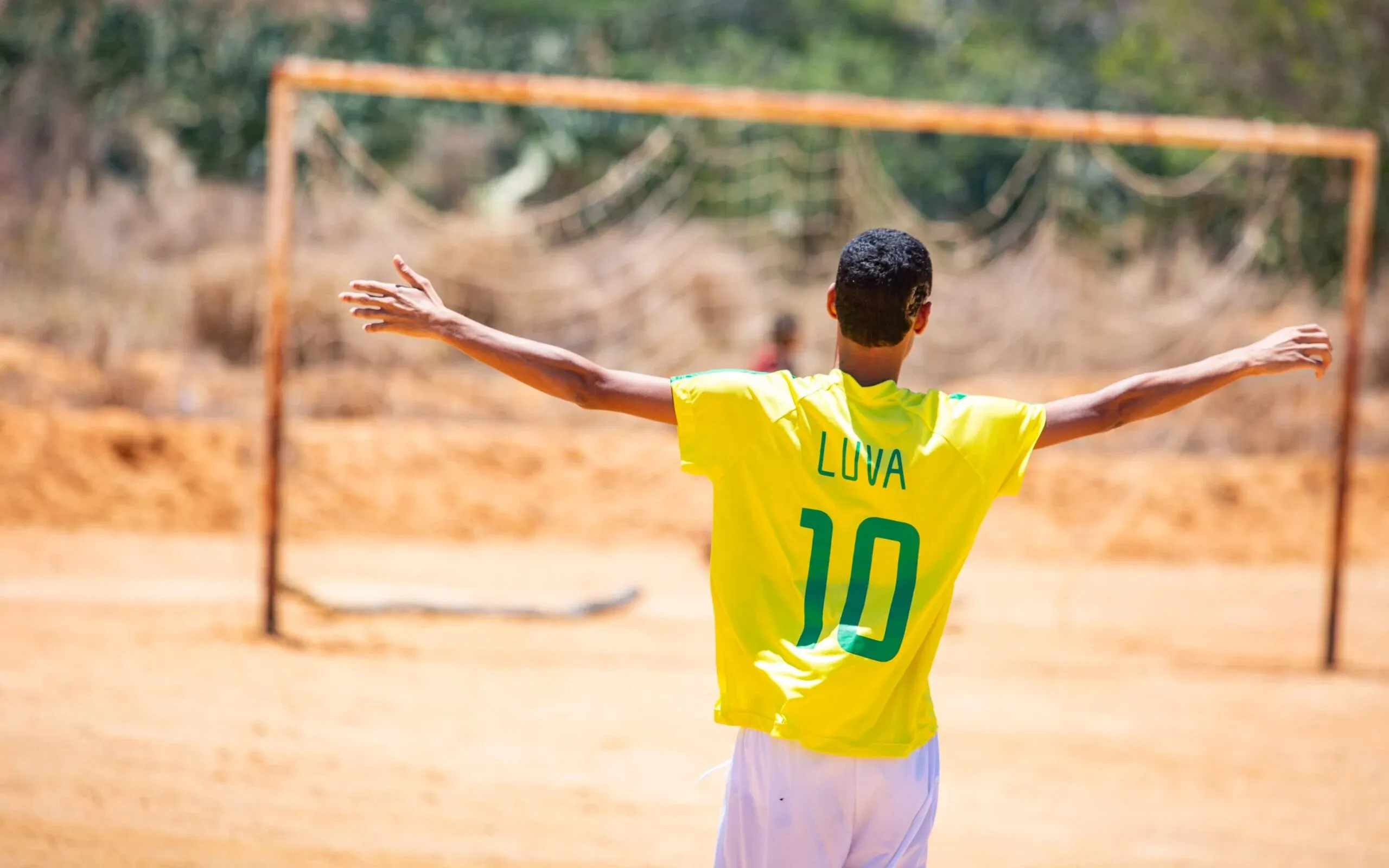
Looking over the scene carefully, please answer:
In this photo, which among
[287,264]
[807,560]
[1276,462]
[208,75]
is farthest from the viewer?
[208,75]

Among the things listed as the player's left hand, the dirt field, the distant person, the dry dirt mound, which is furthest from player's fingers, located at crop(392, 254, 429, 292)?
the dry dirt mound

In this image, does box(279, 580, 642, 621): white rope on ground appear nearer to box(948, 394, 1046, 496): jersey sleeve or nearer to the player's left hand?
the player's left hand

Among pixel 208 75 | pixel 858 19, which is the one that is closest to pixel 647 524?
pixel 208 75

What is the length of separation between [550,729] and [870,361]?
4630mm

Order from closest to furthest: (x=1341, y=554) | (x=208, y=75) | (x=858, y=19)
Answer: (x=1341, y=554)
(x=208, y=75)
(x=858, y=19)

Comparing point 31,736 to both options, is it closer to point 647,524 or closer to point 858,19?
point 647,524

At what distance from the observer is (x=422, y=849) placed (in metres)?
4.66

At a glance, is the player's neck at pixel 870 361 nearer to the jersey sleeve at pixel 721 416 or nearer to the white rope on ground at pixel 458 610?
the jersey sleeve at pixel 721 416

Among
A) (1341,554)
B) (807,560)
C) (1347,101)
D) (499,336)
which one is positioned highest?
(1347,101)

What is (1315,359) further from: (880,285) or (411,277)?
(411,277)

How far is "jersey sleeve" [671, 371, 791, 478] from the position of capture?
2.28 metres

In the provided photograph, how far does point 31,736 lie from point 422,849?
211cm

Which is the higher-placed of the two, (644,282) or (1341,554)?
(644,282)

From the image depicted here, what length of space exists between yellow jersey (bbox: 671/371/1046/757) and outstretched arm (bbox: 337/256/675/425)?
0.33ft
